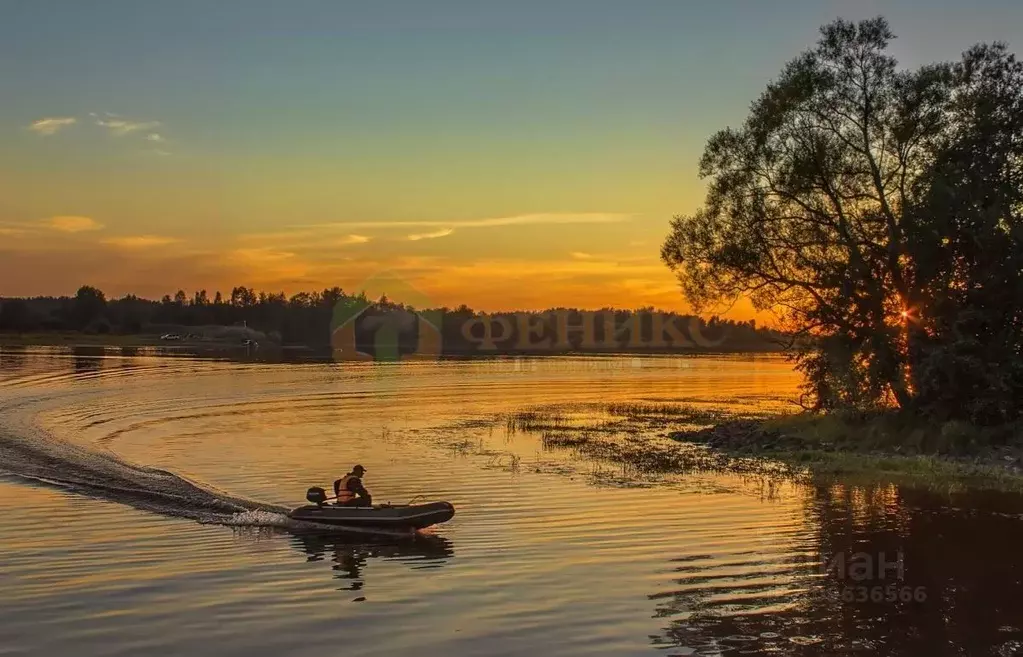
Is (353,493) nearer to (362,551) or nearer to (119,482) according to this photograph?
(362,551)

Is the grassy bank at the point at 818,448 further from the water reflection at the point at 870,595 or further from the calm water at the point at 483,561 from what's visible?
the water reflection at the point at 870,595

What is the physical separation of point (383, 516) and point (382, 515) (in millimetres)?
37

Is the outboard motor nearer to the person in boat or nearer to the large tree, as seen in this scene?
the person in boat

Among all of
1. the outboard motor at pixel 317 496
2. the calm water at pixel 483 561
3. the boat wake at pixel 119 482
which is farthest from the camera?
the boat wake at pixel 119 482

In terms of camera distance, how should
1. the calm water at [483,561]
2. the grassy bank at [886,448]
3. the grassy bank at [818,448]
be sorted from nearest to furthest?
the calm water at [483,561]
the grassy bank at [886,448]
the grassy bank at [818,448]

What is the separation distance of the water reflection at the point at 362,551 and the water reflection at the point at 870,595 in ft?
17.4

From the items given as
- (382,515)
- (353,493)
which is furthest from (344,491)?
(382,515)

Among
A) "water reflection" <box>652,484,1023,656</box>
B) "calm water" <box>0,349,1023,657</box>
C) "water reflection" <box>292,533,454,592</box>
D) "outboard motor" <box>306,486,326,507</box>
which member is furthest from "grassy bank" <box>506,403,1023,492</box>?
"outboard motor" <box>306,486,326,507</box>

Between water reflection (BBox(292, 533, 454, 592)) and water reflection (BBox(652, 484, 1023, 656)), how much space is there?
530cm

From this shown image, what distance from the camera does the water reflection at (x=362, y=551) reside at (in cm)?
1755

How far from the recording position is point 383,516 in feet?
67.2

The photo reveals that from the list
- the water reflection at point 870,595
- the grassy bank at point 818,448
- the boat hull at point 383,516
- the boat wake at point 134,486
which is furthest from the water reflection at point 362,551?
the grassy bank at point 818,448

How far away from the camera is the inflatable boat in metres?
20.2

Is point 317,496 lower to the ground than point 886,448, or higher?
higher
